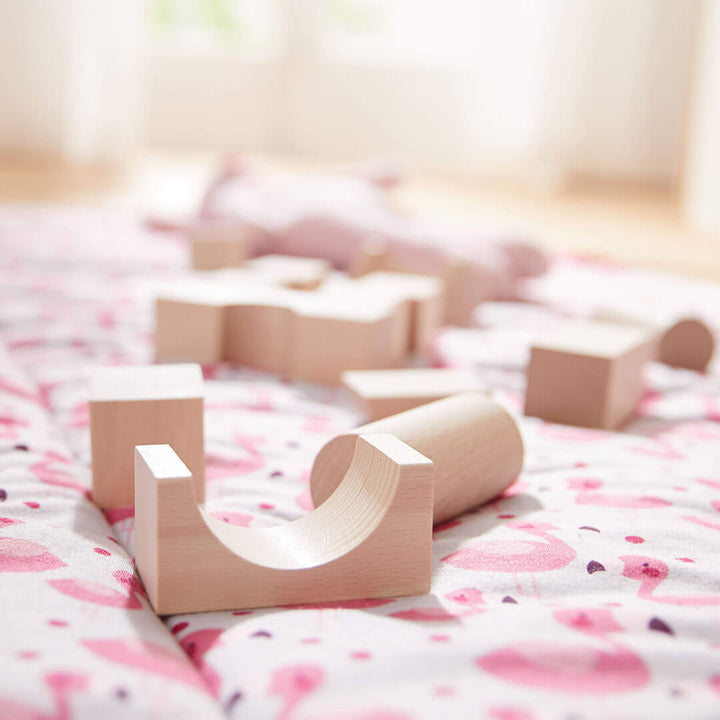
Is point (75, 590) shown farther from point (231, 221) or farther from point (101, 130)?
point (101, 130)

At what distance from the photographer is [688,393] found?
110 cm

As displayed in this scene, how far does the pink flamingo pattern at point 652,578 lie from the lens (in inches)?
22.4

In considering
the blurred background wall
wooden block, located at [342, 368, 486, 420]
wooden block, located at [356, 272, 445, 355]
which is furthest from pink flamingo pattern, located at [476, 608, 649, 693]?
the blurred background wall

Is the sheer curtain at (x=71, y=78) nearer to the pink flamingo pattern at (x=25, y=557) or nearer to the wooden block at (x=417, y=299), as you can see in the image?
the wooden block at (x=417, y=299)

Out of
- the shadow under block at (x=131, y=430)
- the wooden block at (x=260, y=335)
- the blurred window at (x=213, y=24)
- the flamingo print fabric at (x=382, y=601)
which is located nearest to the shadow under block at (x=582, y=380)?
the flamingo print fabric at (x=382, y=601)

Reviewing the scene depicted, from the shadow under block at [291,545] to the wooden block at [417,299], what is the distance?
0.60 m

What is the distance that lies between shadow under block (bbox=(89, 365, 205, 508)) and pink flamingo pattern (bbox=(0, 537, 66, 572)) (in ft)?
0.37

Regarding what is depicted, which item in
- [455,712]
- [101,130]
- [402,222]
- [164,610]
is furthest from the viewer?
[101,130]

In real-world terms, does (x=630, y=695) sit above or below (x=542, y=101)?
below

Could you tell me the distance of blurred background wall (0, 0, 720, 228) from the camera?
3.58 meters

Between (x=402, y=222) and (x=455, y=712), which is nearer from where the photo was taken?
(x=455, y=712)

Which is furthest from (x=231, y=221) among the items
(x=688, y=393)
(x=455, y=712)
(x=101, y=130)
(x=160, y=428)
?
(x=101, y=130)

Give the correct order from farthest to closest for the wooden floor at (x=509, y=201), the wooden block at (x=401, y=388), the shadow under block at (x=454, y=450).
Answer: the wooden floor at (x=509, y=201), the wooden block at (x=401, y=388), the shadow under block at (x=454, y=450)

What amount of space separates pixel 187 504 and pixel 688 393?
2.44 ft
